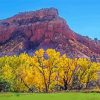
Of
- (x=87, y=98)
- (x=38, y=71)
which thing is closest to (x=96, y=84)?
(x=38, y=71)

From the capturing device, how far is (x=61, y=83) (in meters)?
66.1

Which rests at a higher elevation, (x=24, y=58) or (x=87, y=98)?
(x=24, y=58)

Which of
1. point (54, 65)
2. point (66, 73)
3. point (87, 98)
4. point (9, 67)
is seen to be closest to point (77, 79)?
point (66, 73)

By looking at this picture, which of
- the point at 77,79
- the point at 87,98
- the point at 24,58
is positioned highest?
the point at 24,58

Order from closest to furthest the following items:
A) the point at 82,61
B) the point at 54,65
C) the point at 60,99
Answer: the point at 60,99
the point at 54,65
the point at 82,61

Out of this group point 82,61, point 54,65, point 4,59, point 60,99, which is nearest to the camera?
point 60,99

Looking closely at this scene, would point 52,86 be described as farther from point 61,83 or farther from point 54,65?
point 54,65

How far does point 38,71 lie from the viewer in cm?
6419

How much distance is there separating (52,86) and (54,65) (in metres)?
6.79

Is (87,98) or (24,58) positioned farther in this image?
(24,58)

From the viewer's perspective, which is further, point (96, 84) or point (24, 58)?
point (96, 84)

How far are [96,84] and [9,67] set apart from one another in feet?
70.0

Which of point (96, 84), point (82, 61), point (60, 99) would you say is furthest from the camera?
point (96, 84)

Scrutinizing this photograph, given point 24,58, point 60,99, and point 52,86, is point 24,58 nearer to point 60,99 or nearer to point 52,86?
point 52,86
